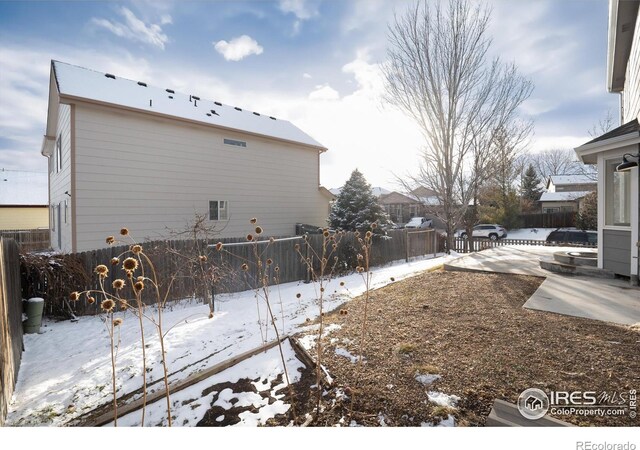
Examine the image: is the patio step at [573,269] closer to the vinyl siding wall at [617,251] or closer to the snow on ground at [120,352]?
the vinyl siding wall at [617,251]

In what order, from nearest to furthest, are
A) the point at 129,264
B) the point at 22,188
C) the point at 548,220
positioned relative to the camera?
1. the point at 129,264
2. the point at 22,188
3. the point at 548,220

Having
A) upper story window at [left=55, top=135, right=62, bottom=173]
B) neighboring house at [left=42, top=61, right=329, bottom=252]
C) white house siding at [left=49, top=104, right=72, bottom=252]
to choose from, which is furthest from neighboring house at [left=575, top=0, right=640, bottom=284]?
upper story window at [left=55, top=135, right=62, bottom=173]

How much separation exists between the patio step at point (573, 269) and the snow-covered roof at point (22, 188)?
2531cm

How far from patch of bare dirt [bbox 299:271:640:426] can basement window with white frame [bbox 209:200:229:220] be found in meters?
7.36

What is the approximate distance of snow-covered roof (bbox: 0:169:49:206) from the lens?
685 inches

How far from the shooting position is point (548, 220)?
25.1 m

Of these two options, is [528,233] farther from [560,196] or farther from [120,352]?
[120,352]

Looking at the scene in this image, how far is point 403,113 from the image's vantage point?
38.5ft

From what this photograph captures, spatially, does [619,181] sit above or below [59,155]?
below

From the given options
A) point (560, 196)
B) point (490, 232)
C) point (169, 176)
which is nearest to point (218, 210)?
point (169, 176)

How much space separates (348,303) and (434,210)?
9707 mm

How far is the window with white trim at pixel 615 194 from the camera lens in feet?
15.9

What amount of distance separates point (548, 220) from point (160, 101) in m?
30.1
